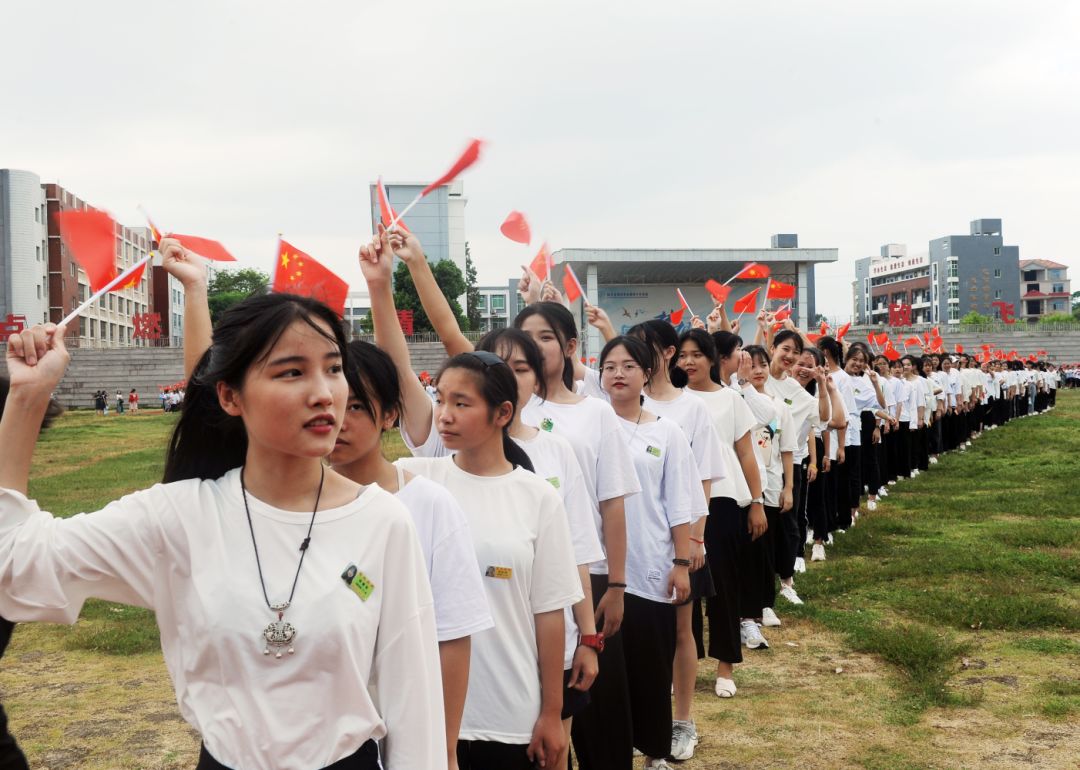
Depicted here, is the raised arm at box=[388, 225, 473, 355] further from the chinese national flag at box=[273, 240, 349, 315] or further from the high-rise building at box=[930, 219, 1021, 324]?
the high-rise building at box=[930, 219, 1021, 324]

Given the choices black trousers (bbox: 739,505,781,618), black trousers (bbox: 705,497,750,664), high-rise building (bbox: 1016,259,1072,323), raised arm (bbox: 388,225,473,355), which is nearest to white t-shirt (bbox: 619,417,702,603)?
Answer: raised arm (bbox: 388,225,473,355)

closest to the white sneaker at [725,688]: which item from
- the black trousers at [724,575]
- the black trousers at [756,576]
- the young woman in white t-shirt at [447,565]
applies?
the black trousers at [724,575]

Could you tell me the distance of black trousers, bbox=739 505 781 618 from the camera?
18.0 feet

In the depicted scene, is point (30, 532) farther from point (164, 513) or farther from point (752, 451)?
point (752, 451)

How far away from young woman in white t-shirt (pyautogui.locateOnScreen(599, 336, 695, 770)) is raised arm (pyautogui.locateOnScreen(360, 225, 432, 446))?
1099mm

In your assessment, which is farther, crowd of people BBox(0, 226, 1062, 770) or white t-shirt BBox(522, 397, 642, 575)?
white t-shirt BBox(522, 397, 642, 575)

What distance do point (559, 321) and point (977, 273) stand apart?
3136 inches

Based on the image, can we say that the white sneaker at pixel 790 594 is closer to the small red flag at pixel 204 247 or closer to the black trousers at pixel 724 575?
the black trousers at pixel 724 575

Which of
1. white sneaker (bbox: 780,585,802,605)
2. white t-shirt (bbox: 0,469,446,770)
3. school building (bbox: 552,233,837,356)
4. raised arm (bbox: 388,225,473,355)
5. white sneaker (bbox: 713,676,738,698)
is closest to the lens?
white t-shirt (bbox: 0,469,446,770)

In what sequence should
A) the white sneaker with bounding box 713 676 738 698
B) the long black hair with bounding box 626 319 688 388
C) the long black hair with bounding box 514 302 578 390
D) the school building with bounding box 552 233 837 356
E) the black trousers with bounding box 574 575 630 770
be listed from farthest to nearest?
the school building with bounding box 552 233 837 356
the white sneaker with bounding box 713 676 738 698
the long black hair with bounding box 626 319 688 388
the long black hair with bounding box 514 302 578 390
the black trousers with bounding box 574 575 630 770

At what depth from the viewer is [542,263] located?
5.25 metres

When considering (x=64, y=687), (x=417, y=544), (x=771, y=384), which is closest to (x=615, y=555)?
(x=417, y=544)

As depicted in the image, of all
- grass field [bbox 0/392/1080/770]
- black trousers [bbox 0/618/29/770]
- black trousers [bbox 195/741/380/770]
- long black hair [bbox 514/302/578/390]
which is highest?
long black hair [bbox 514/302/578/390]

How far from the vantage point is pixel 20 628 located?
6.42 metres
